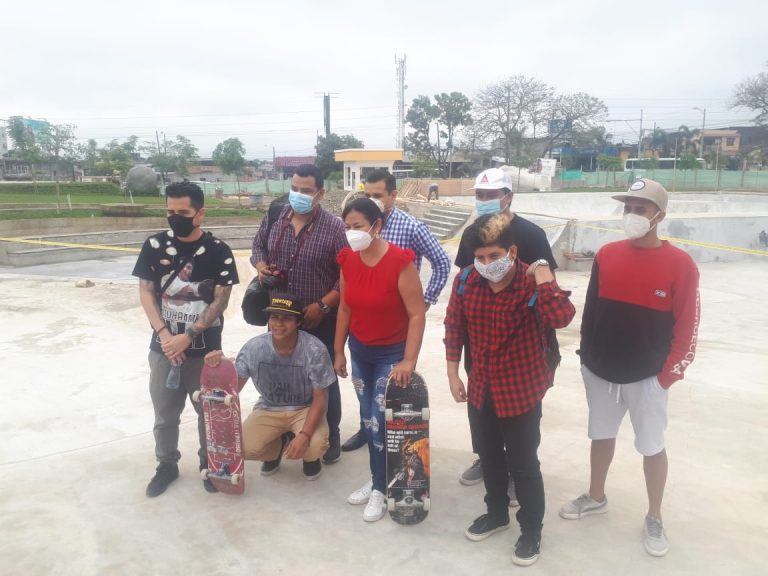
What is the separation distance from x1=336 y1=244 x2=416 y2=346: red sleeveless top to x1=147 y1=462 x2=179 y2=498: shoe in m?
1.51

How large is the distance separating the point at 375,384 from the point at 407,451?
0.41 m

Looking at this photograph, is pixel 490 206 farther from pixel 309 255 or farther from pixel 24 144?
pixel 24 144

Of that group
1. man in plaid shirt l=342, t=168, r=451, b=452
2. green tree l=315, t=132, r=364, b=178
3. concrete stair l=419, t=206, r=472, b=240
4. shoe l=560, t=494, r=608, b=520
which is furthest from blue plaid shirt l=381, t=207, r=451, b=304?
green tree l=315, t=132, r=364, b=178

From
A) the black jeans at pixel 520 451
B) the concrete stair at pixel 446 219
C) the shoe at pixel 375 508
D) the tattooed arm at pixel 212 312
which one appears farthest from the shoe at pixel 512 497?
the concrete stair at pixel 446 219

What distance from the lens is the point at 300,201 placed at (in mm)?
3562

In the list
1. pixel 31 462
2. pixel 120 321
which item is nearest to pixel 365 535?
pixel 31 462

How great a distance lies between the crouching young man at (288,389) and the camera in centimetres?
336

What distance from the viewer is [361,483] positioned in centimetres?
352

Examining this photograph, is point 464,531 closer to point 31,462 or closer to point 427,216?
point 31,462

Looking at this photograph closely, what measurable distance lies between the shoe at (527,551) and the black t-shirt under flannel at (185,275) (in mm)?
2087

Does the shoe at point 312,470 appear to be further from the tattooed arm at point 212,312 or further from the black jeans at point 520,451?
the black jeans at point 520,451

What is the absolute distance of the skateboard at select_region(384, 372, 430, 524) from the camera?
2.98m

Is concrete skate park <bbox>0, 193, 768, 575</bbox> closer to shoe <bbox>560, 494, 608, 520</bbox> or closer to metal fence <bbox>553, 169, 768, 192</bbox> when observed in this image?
shoe <bbox>560, 494, 608, 520</bbox>

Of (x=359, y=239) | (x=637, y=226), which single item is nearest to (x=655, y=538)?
(x=637, y=226)
